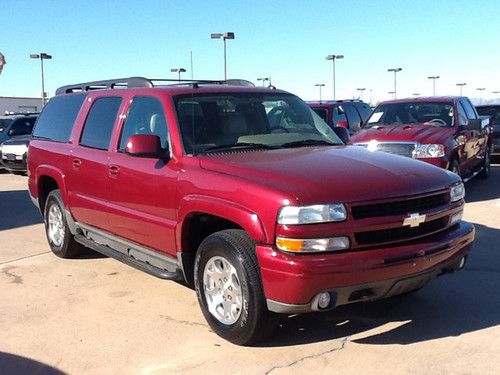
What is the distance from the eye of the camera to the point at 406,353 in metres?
3.88

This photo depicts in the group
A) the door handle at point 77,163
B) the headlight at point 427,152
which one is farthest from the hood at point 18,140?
the headlight at point 427,152

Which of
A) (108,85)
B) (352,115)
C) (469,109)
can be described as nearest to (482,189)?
(469,109)

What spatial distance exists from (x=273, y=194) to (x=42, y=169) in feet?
13.3

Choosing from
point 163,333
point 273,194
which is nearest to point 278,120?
point 273,194

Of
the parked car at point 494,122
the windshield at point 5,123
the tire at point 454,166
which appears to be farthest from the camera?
the windshield at point 5,123

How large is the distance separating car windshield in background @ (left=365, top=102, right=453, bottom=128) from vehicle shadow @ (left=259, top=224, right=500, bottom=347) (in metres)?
5.31

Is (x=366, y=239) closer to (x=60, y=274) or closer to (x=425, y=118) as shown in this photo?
(x=60, y=274)

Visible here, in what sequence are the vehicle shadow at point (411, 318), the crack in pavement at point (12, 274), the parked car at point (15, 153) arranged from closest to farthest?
the vehicle shadow at point (411, 318) → the crack in pavement at point (12, 274) → the parked car at point (15, 153)

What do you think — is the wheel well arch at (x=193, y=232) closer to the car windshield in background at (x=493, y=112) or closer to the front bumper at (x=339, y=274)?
the front bumper at (x=339, y=274)

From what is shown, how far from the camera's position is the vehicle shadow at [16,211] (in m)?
9.01

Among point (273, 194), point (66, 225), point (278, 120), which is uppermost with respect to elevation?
point (278, 120)

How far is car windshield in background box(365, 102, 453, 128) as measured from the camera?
403 inches

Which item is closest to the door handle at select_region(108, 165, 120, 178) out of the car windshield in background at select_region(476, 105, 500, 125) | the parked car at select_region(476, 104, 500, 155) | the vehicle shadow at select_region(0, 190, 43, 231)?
the vehicle shadow at select_region(0, 190, 43, 231)

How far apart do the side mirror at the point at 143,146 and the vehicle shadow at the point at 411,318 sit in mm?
1698
